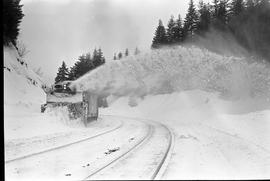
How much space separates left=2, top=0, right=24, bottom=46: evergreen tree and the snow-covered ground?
2.18 feet

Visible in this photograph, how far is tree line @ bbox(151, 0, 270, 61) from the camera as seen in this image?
37.0 metres

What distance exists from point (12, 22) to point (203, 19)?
40464 millimetres

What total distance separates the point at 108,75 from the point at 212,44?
1303cm

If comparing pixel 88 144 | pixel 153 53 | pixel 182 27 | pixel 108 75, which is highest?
pixel 182 27

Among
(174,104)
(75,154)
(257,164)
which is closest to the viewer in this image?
(257,164)

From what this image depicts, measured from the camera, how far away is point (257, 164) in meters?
9.92

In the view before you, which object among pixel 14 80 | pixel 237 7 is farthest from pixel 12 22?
pixel 237 7

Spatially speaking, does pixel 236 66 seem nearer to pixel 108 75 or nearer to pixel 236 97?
pixel 236 97

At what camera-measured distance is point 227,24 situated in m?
43.5

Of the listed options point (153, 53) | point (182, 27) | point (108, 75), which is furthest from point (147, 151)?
point (182, 27)

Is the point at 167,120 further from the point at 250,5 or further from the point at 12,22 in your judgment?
the point at 12,22

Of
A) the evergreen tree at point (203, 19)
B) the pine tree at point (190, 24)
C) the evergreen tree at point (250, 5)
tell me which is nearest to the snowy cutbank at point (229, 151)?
the evergreen tree at point (250, 5)

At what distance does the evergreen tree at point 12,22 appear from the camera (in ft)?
29.1

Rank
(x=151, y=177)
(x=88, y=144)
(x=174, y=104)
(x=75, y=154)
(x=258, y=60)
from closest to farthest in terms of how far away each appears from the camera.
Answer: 1. (x=151, y=177)
2. (x=75, y=154)
3. (x=88, y=144)
4. (x=258, y=60)
5. (x=174, y=104)
